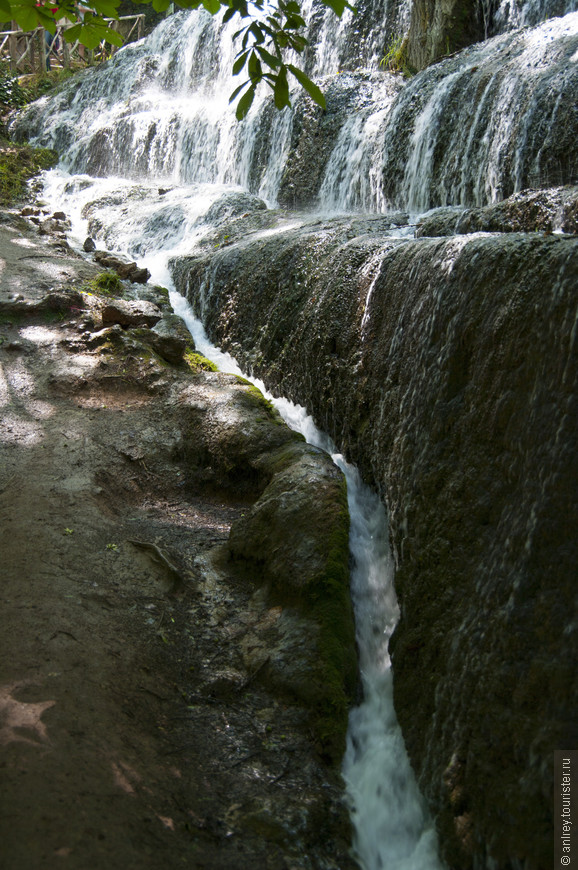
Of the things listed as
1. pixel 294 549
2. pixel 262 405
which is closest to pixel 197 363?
pixel 262 405

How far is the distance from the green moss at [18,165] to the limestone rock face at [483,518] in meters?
12.4

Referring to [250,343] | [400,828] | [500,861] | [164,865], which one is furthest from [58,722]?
[250,343]

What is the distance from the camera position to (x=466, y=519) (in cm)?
288

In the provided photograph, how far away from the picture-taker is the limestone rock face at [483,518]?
224 centimetres

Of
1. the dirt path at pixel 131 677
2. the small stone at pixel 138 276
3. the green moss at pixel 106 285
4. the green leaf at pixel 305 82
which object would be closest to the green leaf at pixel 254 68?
the green leaf at pixel 305 82

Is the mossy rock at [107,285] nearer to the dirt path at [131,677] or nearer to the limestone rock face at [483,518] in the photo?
the dirt path at [131,677]

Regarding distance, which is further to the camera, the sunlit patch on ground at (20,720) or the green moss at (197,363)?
the green moss at (197,363)

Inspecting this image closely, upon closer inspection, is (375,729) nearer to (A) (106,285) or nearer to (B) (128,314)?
(B) (128,314)

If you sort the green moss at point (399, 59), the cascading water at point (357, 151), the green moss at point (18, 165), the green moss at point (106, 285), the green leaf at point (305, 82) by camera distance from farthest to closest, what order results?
the green moss at point (18, 165) < the green moss at point (399, 59) < the green moss at point (106, 285) < the cascading water at point (357, 151) < the green leaf at point (305, 82)

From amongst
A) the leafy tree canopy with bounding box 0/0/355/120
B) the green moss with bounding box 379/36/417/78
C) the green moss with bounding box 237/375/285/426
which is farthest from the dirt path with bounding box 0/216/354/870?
the green moss with bounding box 379/36/417/78

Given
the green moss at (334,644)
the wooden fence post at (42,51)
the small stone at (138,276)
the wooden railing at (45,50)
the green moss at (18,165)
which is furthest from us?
the wooden railing at (45,50)

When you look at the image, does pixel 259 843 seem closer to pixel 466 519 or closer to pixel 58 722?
pixel 58 722

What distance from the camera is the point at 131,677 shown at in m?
3.00

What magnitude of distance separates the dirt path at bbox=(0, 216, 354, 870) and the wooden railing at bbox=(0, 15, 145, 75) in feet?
70.1
